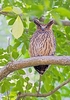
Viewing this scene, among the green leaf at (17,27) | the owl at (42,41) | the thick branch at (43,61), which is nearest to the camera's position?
the green leaf at (17,27)

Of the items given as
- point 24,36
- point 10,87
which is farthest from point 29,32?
point 10,87

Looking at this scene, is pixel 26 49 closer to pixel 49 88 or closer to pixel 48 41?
pixel 48 41

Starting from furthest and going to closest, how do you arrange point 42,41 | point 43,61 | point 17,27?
point 42,41, point 43,61, point 17,27

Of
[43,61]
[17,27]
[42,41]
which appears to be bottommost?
[42,41]

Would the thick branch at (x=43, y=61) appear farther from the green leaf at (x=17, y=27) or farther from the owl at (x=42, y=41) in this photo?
the owl at (x=42, y=41)

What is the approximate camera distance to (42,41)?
202 centimetres

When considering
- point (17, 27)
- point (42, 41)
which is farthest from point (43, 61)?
point (42, 41)

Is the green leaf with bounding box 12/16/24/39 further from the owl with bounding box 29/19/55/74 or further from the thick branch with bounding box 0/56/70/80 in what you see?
the owl with bounding box 29/19/55/74

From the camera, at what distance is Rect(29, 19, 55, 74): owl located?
1.96 m

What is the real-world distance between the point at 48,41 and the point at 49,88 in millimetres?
314

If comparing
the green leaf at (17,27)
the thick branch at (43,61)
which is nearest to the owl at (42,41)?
the thick branch at (43,61)

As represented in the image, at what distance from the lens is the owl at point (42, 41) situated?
6.42 ft

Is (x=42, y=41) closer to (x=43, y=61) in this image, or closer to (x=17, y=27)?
(x=43, y=61)

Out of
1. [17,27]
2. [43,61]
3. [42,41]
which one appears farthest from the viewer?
[42,41]
